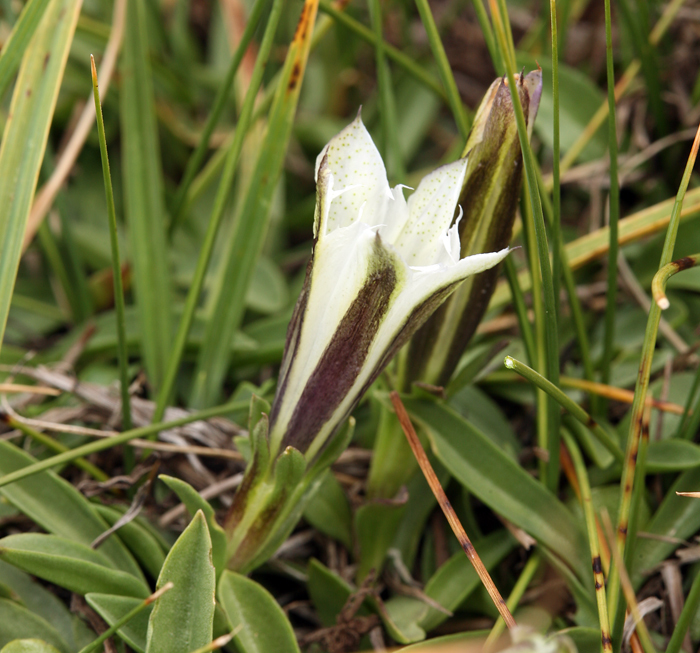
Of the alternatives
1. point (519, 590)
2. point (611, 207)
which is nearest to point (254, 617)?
point (519, 590)

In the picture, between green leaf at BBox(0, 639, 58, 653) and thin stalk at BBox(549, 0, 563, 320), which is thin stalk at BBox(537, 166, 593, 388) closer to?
thin stalk at BBox(549, 0, 563, 320)

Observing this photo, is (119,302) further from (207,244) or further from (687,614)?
(687,614)

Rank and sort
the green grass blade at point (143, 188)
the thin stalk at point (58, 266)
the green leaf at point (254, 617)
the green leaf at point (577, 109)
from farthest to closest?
1. the green leaf at point (577, 109)
2. the thin stalk at point (58, 266)
3. the green grass blade at point (143, 188)
4. the green leaf at point (254, 617)

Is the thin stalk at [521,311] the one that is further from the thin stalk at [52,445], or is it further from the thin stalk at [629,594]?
the thin stalk at [52,445]

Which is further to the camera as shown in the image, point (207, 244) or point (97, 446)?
point (207, 244)

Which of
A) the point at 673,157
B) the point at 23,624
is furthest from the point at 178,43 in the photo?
the point at 23,624

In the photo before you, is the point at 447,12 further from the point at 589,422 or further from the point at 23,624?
the point at 23,624

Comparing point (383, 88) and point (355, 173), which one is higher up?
point (383, 88)

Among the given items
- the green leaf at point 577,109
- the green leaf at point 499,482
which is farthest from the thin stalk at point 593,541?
the green leaf at point 577,109
